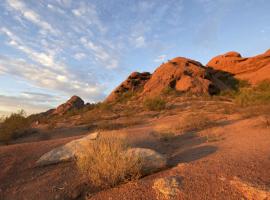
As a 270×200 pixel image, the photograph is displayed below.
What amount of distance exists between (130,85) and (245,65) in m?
19.7

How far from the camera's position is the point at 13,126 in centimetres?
1341

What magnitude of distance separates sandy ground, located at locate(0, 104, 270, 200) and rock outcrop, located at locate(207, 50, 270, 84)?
32.4 meters

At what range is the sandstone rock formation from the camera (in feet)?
124

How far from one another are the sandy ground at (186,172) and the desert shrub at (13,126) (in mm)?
5772

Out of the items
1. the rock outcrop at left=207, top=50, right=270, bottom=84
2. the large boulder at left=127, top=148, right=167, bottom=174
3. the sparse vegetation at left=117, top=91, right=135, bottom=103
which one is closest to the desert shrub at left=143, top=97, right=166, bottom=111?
the sparse vegetation at left=117, top=91, right=135, bottom=103

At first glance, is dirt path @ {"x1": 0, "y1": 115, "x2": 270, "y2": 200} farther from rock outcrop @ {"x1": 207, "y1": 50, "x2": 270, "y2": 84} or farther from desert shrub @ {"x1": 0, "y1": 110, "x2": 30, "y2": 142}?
rock outcrop @ {"x1": 207, "y1": 50, "x2": 270, "y2": 84}

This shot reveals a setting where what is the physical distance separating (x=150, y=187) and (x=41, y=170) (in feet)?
9.49

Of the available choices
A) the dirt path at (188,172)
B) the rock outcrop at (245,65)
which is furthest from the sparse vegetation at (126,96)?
the dirt path at (188,172)

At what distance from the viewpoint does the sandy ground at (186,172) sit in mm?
4074

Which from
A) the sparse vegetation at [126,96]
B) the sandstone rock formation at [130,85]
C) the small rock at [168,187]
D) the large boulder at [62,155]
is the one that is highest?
the sandstone rock formation at [130,85]

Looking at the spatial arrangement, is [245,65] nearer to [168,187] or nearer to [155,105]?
[155,105]

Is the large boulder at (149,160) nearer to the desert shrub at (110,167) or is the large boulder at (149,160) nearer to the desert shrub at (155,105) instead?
the desert shrub at (110,167)

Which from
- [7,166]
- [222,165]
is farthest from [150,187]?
[7,166]

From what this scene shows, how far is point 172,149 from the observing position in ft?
24.0
